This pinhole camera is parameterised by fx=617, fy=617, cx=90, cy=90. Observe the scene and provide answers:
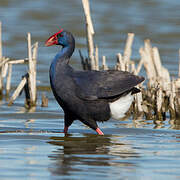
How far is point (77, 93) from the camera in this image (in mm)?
7680

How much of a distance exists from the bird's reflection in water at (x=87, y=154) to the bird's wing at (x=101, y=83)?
553 millimetres

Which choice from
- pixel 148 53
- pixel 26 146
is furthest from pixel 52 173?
pixel 148 53

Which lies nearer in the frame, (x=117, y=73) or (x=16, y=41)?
(x=117, y=73)

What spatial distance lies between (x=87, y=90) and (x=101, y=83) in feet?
0.85

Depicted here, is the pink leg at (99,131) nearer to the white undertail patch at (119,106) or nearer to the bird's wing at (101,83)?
the white undertail patch at (119,106)

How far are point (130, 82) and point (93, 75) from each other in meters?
0.49

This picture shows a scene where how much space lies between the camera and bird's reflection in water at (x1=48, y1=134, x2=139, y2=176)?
5898 millimetres

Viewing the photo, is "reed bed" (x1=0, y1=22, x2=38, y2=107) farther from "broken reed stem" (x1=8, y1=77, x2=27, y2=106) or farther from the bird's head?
the bird's head

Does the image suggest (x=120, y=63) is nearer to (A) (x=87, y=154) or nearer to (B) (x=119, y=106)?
(B) (x=119, y=106)

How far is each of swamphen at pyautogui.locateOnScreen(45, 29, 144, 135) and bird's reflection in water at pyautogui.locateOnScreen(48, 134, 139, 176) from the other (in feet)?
1.03

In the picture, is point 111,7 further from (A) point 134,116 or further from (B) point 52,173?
(B) point 52,173

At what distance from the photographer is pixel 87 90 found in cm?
773

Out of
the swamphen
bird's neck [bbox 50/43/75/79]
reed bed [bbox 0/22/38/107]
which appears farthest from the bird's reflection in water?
reed bed [bbox 0/22/38/107]

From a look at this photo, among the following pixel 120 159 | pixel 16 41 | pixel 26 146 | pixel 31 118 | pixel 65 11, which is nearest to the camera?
pixel 120 159
